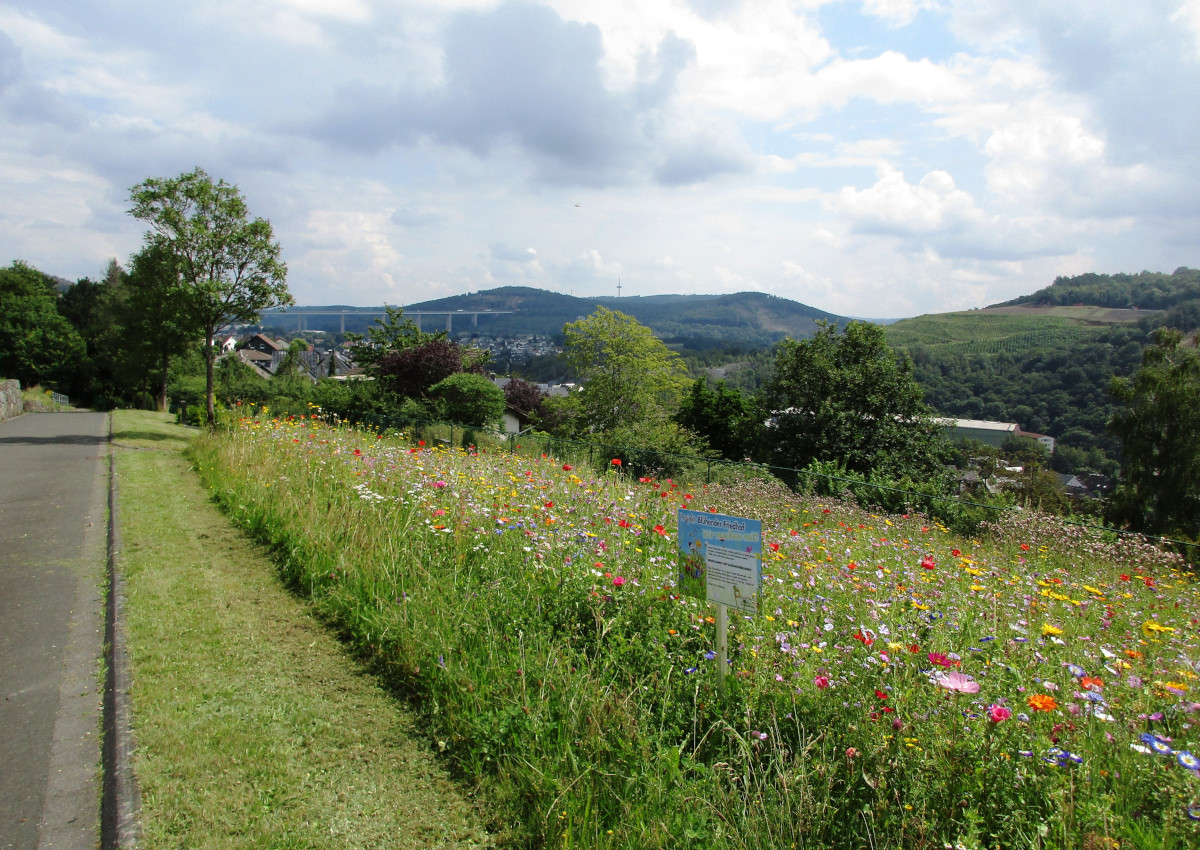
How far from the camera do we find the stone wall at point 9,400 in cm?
2553

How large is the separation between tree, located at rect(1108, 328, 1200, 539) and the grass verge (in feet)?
121

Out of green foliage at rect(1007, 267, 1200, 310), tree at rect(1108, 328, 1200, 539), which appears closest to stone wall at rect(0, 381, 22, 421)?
tree at rect(1108, 328, 1200, 539)

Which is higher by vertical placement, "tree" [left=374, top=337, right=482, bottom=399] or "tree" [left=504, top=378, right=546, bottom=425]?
"tree" [left=374, top=337, right=482, bottom=399]

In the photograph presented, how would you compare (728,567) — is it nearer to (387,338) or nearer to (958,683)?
(958,683)

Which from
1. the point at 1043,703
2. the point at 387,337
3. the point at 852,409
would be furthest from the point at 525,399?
the point at 1043,703

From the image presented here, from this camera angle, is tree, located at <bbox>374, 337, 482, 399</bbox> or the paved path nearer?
the paved path

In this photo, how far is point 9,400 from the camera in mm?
26922

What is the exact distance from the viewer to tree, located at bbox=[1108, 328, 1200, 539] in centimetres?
2995

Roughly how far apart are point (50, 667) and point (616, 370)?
1505 inches

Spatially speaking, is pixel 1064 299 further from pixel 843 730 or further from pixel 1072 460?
pixel 843 730

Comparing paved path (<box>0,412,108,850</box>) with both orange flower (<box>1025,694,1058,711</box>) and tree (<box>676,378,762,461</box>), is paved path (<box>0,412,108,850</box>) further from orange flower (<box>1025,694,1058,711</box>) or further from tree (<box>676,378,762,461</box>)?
tree (<box>676,378,762,461</box>)

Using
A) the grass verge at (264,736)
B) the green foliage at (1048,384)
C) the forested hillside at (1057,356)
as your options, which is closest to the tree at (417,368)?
the grass verge at (264,736)

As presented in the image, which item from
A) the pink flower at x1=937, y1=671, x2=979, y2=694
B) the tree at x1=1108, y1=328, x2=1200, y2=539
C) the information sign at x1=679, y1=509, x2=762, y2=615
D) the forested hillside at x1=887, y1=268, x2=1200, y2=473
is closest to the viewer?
the pink flower at x1=937, y1=671, x2=979, y2=694

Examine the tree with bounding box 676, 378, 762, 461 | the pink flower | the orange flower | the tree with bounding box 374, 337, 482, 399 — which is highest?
the tree with bounding box 374, 337, 482, 399
